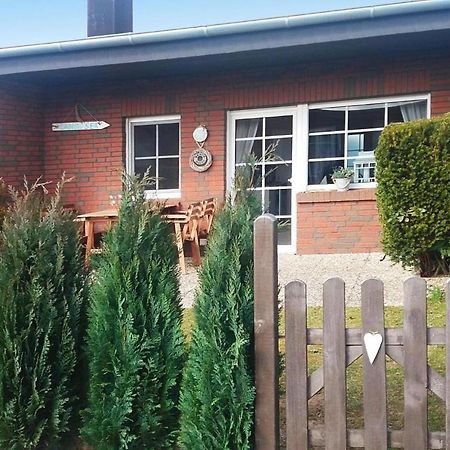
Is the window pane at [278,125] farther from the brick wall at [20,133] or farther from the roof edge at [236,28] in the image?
the brick wall at [20,133]

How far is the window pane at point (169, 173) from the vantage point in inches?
372

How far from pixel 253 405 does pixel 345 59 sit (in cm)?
681

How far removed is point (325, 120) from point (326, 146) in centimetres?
39

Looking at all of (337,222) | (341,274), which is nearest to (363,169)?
(337,222)

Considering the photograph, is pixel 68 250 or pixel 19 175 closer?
pixel 68 250

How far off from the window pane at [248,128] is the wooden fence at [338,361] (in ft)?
21.9

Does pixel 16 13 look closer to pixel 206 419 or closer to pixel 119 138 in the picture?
pixel 119 138

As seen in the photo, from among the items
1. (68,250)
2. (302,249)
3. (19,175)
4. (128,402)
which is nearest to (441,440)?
(128,402)

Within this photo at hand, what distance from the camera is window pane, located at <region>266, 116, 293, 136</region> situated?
8742 mm

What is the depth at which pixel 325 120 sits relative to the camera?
28.1ft

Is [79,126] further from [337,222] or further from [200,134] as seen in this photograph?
[337,222]

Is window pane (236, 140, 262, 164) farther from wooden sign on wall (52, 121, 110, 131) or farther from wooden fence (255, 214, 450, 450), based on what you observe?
wooden fence (255, 214, 450, 450)

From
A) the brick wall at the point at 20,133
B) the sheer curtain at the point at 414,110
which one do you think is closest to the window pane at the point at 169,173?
the brick wall at the point at 20,133

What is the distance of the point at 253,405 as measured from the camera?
2352 mm
